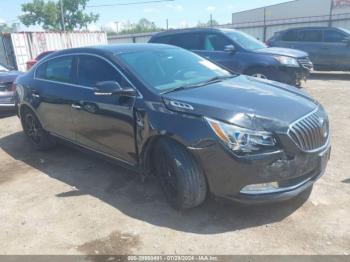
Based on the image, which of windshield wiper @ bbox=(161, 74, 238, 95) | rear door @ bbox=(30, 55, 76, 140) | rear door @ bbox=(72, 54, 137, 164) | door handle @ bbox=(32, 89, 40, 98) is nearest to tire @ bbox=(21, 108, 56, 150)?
rear door @ bbox=(30, 55, 76, 140)

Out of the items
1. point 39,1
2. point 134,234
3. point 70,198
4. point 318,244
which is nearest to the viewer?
point 318,244

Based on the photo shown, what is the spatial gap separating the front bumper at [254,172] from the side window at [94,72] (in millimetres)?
1397

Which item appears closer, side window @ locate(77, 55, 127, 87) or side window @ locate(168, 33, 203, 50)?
side window @ locate(77, 55, 127, 87)

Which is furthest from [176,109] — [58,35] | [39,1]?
[39,1]

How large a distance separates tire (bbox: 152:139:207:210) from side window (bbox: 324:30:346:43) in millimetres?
10451

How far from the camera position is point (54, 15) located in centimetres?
4944

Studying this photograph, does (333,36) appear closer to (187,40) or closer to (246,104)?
(187,40)

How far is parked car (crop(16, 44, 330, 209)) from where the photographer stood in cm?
305

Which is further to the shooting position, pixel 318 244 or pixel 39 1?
pixel 39 1

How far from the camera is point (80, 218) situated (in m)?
3.62

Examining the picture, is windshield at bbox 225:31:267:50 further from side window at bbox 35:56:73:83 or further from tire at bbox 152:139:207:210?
tire at bbox 152:139:207:210

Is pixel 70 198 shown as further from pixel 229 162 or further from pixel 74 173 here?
pixel 229 162

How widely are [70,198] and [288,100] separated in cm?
259

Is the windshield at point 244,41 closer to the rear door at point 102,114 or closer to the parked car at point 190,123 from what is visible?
the parked car at point 190,123
